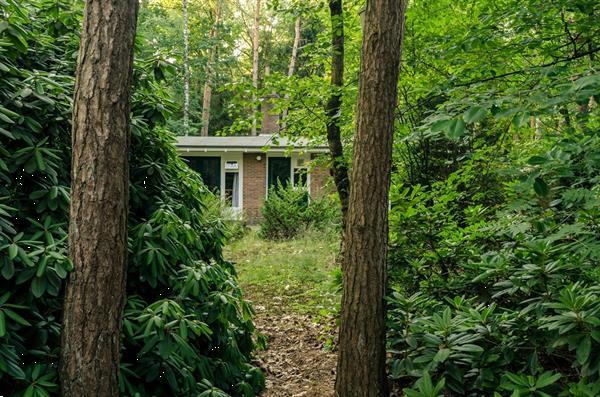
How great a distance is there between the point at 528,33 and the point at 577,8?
90 cm

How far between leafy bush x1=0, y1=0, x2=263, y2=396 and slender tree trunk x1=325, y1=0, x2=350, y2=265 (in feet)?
7.93

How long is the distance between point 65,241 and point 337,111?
439cm

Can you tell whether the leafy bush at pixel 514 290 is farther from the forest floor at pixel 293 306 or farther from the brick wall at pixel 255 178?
the brick wall at pixel 255 178

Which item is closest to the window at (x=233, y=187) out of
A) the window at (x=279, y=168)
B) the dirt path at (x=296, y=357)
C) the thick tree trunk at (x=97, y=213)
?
the window at (x=279, y=168)

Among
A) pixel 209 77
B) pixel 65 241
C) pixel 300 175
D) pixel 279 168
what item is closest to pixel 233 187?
pixel 279 168

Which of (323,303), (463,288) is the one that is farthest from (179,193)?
(323,303)

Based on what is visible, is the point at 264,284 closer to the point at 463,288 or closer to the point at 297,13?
the point at 297,13

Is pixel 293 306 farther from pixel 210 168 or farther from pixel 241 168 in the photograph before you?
pixel 210 168

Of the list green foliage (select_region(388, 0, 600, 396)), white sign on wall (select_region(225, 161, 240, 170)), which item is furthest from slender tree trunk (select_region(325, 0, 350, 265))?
white sign on wall (select_region(225, 161, 240, 170))

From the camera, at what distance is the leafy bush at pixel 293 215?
1481cm

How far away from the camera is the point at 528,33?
15.3 ft

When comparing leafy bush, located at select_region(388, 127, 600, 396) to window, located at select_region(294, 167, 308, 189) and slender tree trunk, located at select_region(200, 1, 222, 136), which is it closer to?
window, located at select_region(294, 167, 308, 189)

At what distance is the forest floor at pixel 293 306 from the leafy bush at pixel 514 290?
0.95m

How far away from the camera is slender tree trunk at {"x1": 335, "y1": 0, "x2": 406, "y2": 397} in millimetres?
4094
